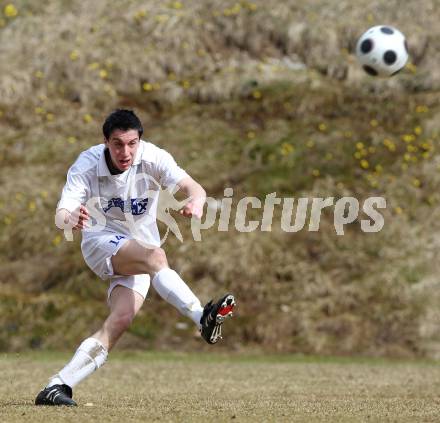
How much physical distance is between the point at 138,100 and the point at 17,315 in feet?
23.7

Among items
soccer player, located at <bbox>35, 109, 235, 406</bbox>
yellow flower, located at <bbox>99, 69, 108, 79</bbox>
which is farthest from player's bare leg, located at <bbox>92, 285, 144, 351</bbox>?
yellow flower, located at <bbox>99, 69, 108, 79</bbox>

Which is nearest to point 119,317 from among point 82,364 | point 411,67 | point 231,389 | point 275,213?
point 82,364

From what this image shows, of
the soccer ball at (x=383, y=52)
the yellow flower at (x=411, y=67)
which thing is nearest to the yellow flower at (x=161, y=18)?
the yellow flower at (x=411, y=67)

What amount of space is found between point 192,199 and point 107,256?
858mm

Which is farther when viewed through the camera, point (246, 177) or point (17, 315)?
point (246, 177)

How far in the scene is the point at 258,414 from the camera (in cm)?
735

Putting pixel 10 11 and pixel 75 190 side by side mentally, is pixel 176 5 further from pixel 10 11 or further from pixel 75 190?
pixel 75 190

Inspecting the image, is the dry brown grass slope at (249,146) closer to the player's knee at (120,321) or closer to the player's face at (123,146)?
the player's knee at (120,321)

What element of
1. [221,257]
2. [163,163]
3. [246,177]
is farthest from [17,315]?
[163,163]

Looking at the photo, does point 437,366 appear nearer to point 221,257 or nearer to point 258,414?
point 221,257

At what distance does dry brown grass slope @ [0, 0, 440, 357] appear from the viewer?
16875mm

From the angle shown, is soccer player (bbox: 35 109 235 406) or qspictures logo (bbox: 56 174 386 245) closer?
soccer player (bbox: 35 109 235 406)

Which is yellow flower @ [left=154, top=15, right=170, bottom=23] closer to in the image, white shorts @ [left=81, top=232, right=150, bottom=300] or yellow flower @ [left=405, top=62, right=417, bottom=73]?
yellow flower @ [left=405, top=62, right=417, bottom=73]

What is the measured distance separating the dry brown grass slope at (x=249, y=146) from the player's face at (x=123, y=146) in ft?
29.2
